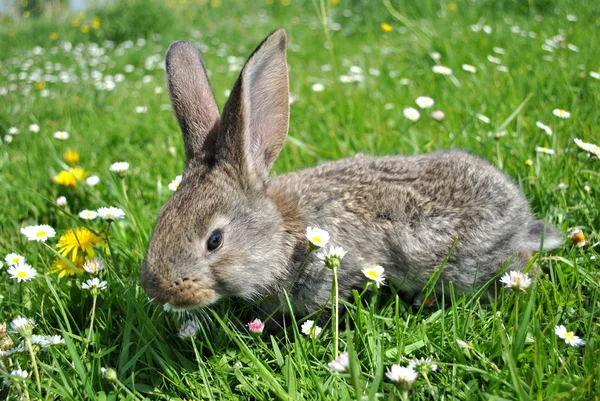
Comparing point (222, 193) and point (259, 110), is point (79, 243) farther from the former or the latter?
point (259, 110)

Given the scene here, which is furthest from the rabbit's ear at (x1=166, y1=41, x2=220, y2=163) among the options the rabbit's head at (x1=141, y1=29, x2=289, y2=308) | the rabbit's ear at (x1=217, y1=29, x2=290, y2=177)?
the rabbit's ear at (x1=217, y1=29, x2=290, y2=177)

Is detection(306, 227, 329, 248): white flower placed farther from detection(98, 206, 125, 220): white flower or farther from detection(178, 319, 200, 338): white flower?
detection(98, 206, 125, 220): white flower

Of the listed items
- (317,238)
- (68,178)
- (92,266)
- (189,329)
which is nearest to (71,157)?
(68,178)

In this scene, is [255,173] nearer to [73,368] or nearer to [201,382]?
[201,382]

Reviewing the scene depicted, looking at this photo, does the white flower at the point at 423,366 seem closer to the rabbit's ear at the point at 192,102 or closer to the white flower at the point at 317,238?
the white flower at the point at 317,238

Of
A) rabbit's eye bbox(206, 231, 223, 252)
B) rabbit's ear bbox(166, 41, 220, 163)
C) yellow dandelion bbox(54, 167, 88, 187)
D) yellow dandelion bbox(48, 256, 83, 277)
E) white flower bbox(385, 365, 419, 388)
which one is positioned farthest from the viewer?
yellow dandelion bbox(54, 167, 88, 187)

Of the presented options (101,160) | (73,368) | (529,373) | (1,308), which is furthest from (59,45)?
(529,373)

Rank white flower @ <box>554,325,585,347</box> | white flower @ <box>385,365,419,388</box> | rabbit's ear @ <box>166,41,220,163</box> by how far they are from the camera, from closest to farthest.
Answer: white flower @ <box>385,365,419,388</box>
white flower @ <box>554,325,585,347</box>
rabbit's ear @ <box>166,41,220,163</box>
